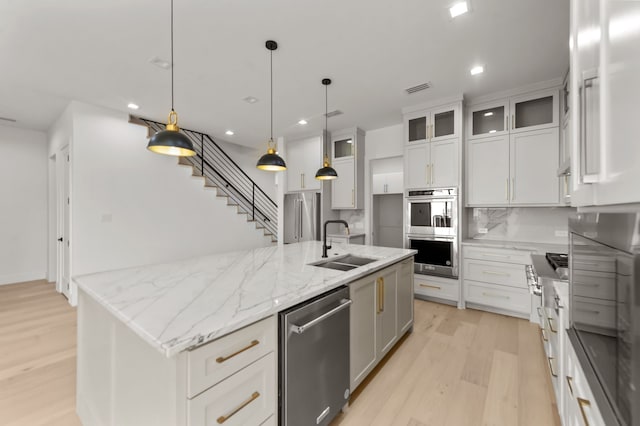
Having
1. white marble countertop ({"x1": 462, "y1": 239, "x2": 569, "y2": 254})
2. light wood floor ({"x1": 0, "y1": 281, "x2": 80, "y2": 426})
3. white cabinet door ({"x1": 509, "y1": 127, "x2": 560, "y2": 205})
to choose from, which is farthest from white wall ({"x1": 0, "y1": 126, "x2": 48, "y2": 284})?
white cabinet door ({"x1": 509, "y1": 127, "x2": 560, "y2": 205})

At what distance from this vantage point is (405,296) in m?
2.72

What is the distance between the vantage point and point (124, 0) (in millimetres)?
2035

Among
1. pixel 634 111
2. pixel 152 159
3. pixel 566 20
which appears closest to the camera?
pixel 634 111

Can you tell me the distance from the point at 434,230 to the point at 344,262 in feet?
6.15

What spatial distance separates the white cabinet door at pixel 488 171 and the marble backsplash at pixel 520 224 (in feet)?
1.19

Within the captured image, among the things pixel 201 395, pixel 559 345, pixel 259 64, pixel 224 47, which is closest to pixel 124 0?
pixel 224 47

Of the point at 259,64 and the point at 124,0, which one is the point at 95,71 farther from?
the point at 259,64

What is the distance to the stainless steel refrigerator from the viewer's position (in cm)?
517

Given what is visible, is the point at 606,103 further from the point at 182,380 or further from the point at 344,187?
the point at 344,187

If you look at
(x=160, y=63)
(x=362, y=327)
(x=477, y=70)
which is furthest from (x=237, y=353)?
(x=477, y=70)

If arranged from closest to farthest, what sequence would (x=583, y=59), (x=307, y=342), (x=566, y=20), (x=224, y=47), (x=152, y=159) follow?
(x=583, y=59) → (x=307, y=342) → (x=566, y=20) → (x=224, y=47) → (x=152, y=159)

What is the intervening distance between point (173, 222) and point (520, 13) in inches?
208

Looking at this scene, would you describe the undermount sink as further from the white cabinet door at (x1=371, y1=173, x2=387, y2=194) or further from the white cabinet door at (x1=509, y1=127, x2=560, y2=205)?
the white cabinet door at (x1=371, y1=173, x2=387, y2=194)

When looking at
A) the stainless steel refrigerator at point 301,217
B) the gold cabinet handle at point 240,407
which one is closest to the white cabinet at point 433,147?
the stainless steel refrigerator at point 301,217
